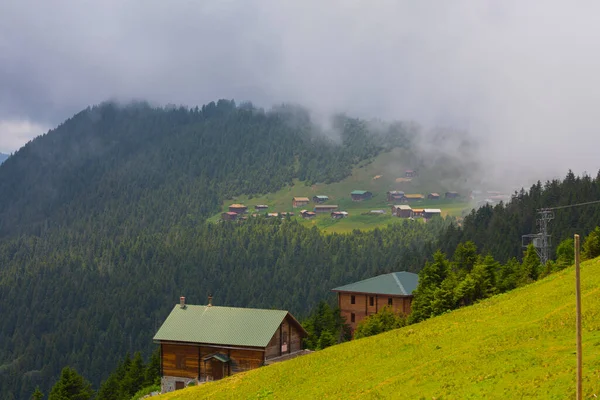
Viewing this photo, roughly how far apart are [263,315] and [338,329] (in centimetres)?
2497

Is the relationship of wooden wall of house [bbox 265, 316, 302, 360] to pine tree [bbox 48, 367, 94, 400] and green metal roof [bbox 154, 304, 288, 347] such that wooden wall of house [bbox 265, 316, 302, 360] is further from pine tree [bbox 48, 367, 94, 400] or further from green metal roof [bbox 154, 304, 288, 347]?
pine tree [bbox 48, 367, 94, 400]

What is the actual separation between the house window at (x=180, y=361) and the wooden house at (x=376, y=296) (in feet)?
92.6

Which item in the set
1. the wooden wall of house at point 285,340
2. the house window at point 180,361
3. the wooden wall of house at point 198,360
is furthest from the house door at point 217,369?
the wooden wall of house at point 285,340

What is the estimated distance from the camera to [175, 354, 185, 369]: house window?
240ft

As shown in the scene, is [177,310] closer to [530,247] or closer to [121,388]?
[121,388]

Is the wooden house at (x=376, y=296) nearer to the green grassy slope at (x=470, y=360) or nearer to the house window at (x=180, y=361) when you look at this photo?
the house window at (x=180, y=361)

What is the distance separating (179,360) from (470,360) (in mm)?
45966

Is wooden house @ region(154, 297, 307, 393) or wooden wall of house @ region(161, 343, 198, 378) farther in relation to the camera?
wooden wall of house @ region(161, 343, 198, 378)

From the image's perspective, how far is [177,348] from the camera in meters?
73.2

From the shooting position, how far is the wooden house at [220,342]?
70250 mm

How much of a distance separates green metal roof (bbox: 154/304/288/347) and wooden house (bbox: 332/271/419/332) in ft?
78.2

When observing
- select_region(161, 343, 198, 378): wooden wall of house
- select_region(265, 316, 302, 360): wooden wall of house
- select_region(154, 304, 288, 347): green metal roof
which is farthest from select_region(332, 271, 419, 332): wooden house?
select_region(161, 343, 198, 378): wooden wall of house

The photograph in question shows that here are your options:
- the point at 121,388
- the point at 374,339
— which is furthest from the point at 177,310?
the point at 374,339

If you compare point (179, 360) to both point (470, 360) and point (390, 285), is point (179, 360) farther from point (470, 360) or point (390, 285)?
point (470, 360)
